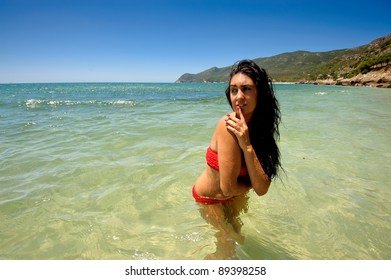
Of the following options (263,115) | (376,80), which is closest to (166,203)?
(263,115)

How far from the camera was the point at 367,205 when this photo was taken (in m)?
3.87

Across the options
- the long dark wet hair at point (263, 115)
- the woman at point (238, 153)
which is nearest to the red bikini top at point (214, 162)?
the woman at point (238, 153)

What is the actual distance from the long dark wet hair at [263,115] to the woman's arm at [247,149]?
1.19ft

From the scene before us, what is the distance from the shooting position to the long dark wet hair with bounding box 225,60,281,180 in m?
2.37

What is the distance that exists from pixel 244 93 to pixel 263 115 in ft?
1.33

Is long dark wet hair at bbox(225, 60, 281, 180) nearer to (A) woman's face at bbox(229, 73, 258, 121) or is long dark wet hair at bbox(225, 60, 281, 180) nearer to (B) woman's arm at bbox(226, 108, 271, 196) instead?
(A) woman's face at bbox(229, 73, 258, 121)

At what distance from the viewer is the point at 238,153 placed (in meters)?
2.20

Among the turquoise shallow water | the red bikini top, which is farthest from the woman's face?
the turquoise shallow water

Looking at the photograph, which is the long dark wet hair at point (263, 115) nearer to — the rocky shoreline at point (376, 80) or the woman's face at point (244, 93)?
the woman's face at point (244, 93)

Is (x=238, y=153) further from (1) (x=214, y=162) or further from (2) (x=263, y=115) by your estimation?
(2) (x=263, y=115)

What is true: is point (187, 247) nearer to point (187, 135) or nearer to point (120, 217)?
point (120, 217)

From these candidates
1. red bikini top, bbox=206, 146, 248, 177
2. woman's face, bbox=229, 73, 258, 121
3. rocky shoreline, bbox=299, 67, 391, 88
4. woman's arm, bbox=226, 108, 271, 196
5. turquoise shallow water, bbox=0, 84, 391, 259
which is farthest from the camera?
rocky shoreline, bbox=299, 67, 391, 88

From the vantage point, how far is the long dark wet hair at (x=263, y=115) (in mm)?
2367
